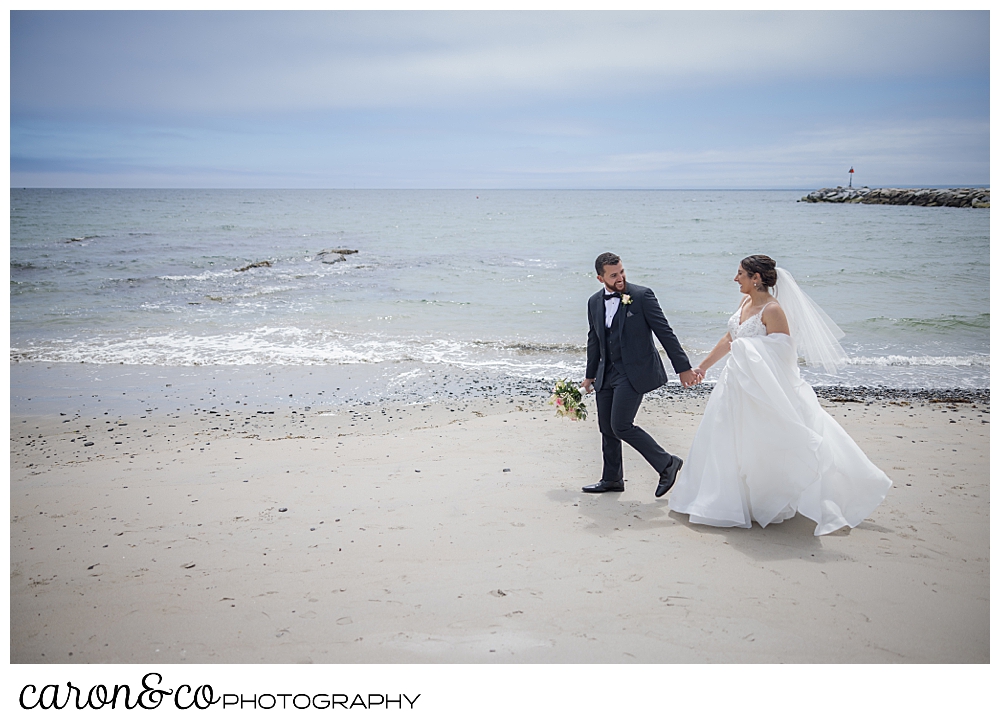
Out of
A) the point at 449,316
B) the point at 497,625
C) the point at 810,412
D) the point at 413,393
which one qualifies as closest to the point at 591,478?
the point at 810,412

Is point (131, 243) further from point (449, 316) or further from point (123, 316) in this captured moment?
point (449, 316)

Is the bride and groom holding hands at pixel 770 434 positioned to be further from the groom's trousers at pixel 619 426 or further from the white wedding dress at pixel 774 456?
the groom's trousers at pixel 619 426

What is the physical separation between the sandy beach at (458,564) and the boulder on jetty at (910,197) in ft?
134

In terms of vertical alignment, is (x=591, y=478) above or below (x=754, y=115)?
below

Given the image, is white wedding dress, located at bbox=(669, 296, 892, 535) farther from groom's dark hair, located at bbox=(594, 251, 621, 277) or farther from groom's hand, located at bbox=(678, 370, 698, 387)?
groom's dark hair, located at bbox=(594, 251, 621, 277)

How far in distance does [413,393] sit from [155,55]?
442 centimetres

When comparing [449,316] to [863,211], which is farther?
[863,211]

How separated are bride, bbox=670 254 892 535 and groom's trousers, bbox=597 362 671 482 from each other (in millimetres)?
451

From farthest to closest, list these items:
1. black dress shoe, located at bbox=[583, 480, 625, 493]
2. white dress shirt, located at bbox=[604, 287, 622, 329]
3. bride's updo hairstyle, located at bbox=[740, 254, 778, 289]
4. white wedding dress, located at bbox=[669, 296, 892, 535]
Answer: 1. black dress shoe, located at bbox=[583, 480, 625, 493]
2. white dress shirt, located at bbox=[604, 287, 622, 329]
3. bride's updo hairstyle, located at bbox=[740, 254, 778, 289]
4. white wedding dress, located at bbox=[669, 296, 892, 535]

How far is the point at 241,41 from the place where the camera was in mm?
6883

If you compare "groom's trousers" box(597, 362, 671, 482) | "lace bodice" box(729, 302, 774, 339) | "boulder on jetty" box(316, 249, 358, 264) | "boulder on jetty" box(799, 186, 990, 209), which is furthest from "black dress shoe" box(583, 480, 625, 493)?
"boulder on jetty" box(799, 186, 990, 209)

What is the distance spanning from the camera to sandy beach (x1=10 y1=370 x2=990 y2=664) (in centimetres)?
298

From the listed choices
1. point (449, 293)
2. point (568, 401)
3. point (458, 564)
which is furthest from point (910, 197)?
point (458, 564)

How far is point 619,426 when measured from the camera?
4.64m
